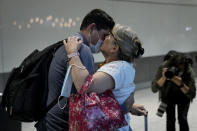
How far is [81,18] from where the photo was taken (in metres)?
6.12

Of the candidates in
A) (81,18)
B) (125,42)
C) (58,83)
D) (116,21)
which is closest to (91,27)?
(125,42)

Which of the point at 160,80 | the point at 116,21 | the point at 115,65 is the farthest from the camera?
the point at 116,21

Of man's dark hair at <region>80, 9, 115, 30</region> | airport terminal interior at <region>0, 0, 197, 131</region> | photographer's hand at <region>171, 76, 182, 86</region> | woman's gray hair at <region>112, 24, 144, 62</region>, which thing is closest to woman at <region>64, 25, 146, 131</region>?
woman's gray hair at <region>112, 24, 144, 62</region>

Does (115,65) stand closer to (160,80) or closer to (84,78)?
(84,78)

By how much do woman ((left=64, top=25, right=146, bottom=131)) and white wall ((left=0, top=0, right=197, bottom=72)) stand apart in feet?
11.9

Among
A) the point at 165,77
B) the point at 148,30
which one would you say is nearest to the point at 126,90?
the point at 165,77

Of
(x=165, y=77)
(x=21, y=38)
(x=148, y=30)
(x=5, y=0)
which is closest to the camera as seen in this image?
(x=165, y=77)

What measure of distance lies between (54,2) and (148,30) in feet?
10.8

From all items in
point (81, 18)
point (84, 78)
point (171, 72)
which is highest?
point (84, 78)

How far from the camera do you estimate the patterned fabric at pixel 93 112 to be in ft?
4.64

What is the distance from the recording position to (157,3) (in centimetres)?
791

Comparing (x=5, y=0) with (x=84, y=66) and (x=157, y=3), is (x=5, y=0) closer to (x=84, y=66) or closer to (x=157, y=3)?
(x=84, y=66)

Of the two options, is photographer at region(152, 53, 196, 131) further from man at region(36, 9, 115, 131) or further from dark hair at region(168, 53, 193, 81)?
man at region(36, 9, 115, 131)

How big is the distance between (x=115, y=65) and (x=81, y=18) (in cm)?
474
